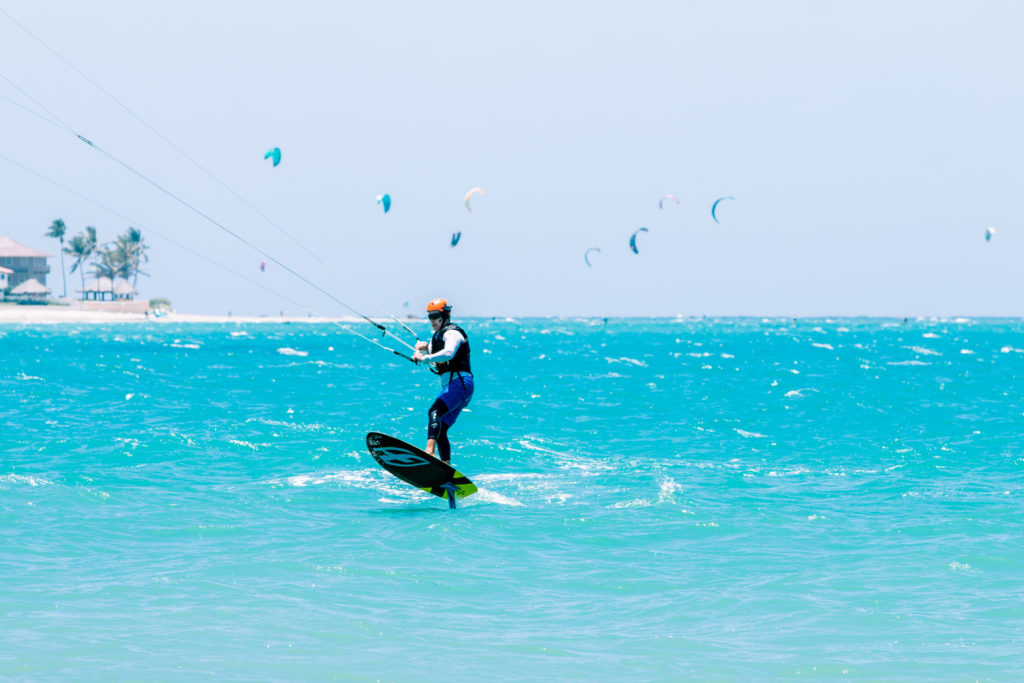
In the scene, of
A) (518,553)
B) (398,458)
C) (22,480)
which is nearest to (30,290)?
(22,480)

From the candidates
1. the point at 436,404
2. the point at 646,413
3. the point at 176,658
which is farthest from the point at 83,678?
the point at 646,413

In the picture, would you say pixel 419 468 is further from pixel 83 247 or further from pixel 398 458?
pixel 83 247

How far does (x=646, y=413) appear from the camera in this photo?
24688 millimetres

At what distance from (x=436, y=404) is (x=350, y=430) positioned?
862cm

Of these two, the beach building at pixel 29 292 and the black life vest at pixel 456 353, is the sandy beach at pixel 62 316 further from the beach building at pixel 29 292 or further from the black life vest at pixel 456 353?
the black life vest at pixel 456 353

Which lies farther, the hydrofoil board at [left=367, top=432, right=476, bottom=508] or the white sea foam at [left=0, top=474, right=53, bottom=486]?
the white sea foam at [left=0, top=474, right=53, bottom=486]

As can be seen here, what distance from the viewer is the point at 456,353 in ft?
39.5

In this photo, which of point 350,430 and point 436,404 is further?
point 350,430

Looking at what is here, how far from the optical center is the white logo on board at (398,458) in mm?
11992

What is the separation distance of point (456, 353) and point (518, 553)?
2.93 m

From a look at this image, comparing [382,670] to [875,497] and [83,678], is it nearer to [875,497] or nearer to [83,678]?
[83,678]

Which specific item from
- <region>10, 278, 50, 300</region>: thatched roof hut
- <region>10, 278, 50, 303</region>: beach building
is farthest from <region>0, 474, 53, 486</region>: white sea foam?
<region>10, 278, 50, 300</region>: thatched roof hut

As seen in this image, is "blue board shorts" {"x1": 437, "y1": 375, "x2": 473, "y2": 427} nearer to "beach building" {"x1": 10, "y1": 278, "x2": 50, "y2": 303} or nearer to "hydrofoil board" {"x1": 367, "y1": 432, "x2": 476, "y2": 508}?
"hydrofoil board" {"x1": 367, "y1": 432, "x2": 476, "y2": 508}

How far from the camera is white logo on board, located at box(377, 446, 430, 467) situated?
12.0 meters
